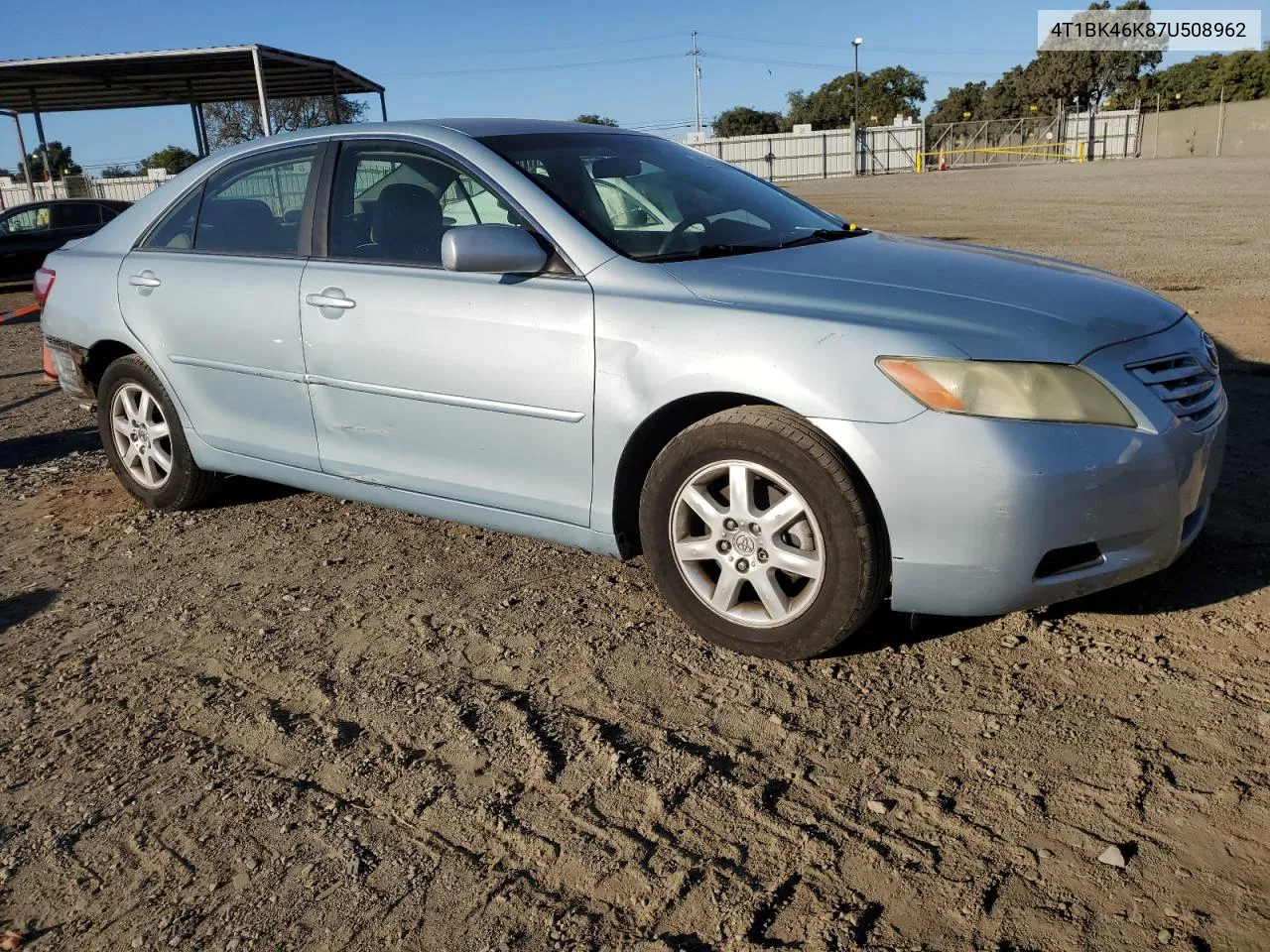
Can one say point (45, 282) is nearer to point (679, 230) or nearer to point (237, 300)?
point (237, 300)

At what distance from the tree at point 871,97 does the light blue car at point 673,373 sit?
298 feet

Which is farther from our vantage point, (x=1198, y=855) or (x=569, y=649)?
(x=569, y=649)

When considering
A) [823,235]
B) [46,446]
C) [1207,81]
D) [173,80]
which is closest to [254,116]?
[173,80]

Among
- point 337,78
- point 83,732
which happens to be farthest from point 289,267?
point 337,78

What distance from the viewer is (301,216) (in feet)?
14.3

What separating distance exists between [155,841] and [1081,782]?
2182 mm

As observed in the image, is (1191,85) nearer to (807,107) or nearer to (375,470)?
(807,107)

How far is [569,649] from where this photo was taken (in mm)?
3449

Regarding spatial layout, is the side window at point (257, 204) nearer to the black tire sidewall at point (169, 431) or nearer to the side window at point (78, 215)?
the black tire sidewall at point (169, 431)

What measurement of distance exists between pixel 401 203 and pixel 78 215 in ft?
50.8

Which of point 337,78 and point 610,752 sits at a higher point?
point 337,78

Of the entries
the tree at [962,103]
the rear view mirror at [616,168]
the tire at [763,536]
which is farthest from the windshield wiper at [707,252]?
the tree at [962,103]

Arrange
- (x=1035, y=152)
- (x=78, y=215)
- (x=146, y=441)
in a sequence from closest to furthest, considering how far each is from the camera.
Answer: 1. (x=146, y=441)
2. (x=78, y=215)
3. (x=1035, y=152)

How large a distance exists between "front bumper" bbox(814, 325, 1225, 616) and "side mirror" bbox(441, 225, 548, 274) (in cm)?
113
